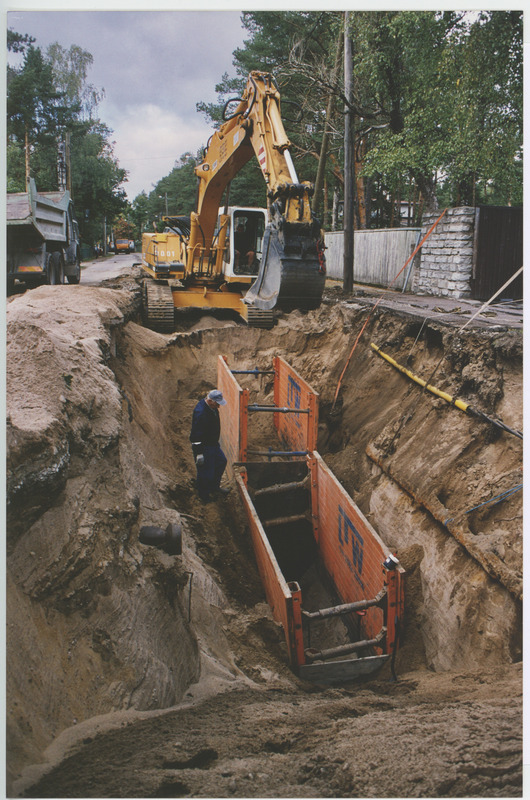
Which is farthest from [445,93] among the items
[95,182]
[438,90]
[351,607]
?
[95,182]

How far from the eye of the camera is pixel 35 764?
2639 millimetres

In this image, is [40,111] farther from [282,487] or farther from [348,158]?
[282,487]

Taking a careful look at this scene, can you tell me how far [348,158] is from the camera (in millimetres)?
12523

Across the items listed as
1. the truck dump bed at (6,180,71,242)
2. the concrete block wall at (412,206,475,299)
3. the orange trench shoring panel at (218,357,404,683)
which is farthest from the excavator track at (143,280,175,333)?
the concrete block wall at (412,206,475,299)

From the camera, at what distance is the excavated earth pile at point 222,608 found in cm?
273

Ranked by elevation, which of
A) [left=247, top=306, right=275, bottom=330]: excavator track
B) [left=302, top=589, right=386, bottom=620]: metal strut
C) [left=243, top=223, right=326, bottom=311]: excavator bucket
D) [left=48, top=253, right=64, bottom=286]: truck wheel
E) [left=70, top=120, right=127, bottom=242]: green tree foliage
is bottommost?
[left=302, top=589, right=386, bottom=620]: metal strut

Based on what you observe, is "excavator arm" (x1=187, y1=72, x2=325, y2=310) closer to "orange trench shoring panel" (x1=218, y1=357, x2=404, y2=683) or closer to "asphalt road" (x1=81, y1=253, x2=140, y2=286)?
"orange trench shoring panel" (x1=218, y1=357, x2=404, y2=683)

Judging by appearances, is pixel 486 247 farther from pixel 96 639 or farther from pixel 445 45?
pixel 96 639

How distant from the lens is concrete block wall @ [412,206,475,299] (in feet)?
39.0

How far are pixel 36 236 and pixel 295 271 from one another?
6.64m

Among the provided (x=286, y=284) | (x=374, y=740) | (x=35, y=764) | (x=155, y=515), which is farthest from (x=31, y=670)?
(x=286, y=284)

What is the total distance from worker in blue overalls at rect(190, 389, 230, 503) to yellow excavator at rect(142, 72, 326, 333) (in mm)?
1393

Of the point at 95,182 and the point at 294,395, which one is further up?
the point at 95,182

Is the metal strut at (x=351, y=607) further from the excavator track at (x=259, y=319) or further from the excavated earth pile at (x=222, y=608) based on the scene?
the excavator track at (x=259, y=319)
